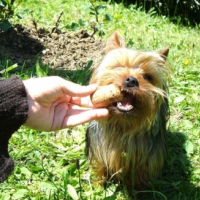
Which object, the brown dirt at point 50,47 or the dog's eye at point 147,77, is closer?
the dog's eye at point 147,77

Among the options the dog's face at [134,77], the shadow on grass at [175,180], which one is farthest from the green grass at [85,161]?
the dog's face at [134,77]

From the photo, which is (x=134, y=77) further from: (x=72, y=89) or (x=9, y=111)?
(x=9, y=111)

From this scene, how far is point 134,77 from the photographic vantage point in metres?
2.87

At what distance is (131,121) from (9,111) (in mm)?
994

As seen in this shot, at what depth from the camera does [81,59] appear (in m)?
5.11

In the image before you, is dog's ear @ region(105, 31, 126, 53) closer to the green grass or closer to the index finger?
the green grass

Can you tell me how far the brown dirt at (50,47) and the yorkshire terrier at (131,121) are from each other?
1695 millimetres

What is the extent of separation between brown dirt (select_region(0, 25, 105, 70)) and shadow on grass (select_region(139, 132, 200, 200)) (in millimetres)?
1494

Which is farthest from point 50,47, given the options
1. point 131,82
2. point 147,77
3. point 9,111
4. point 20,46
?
point 9,111

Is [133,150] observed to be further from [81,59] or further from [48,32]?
[48,32]

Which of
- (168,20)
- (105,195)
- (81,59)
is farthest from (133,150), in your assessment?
(168,20)

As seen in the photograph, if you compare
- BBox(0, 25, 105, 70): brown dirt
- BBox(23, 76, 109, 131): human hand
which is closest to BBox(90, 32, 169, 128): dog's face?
BBox(23, 76, 109, 131): human hand

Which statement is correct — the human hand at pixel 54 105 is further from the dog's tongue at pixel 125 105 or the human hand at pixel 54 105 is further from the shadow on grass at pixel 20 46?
the shadow on grass at pixel 20 46

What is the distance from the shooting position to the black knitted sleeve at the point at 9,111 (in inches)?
91.0
